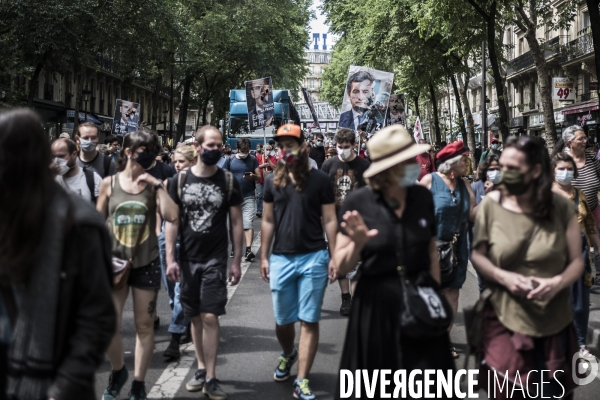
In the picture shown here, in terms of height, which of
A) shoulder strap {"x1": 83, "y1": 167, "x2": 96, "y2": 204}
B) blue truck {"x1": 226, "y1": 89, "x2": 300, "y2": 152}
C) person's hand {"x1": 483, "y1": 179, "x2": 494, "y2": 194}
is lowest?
shoulder strap {"x1": 83, "y1": 167, "x2": 96, "y2": 204}

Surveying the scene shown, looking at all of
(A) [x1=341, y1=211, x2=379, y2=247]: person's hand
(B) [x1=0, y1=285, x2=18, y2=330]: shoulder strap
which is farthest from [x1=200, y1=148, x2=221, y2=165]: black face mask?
(B) [x1=0, y1=285, x2=18, y2=330]: shoulder strap

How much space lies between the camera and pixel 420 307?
12.1ft

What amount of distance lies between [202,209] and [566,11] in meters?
19.8

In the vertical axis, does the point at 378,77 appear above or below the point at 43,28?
below

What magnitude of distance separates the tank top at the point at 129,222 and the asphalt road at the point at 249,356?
97 cm

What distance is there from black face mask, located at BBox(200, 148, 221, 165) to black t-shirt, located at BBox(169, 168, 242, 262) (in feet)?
0.46

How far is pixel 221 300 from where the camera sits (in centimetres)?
564

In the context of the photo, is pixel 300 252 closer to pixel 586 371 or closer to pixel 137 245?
pixel 137 245

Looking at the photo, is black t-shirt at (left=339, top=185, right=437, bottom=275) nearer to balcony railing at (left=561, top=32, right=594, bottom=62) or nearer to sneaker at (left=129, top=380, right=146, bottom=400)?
sneaker at (left=129, top=380, right=146, bottom=400)

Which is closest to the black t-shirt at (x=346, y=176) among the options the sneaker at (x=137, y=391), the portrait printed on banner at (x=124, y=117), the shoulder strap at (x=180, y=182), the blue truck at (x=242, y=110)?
the shoulder strap at (x=180, y=182)

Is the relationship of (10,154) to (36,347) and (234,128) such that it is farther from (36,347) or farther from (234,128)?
(234,128)

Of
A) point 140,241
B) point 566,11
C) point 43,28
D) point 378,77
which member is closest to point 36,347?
point 140,241

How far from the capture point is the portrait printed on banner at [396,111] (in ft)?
89.7

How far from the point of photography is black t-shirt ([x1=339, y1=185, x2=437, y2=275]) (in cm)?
382
